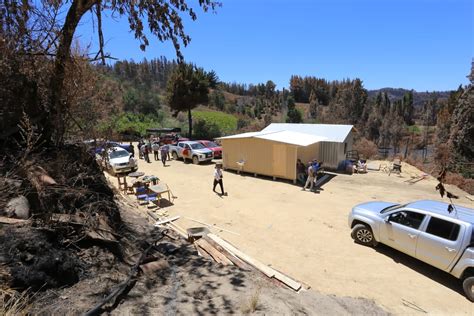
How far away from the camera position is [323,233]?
9.08 meters

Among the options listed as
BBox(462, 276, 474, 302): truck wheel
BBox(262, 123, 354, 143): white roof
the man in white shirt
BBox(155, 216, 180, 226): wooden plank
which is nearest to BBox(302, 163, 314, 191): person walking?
the man in white shirt

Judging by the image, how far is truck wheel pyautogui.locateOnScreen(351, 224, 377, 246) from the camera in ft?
26.7

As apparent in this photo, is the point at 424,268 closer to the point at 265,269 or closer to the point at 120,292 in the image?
the point at 265,269

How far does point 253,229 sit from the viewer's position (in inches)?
365

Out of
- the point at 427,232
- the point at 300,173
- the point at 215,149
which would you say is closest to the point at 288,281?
the point at 427,232

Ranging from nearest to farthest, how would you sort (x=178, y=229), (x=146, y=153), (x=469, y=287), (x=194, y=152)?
1. (x=469, y=287)
2. (x=178, y=229)
3. (x=194, y=152)
4. (x=146, y=153)

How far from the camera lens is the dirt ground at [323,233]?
618 cm

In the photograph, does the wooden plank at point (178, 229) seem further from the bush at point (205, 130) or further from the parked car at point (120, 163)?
the bush at point (205, 130)

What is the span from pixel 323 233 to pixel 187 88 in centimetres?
2515

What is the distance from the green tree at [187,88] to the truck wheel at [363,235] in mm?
25681

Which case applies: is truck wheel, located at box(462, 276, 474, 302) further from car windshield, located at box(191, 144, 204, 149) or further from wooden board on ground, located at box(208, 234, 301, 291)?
car windshield, located at box(191, 144, 204, 149)

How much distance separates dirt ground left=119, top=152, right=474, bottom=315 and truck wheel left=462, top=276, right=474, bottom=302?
14 centimetres

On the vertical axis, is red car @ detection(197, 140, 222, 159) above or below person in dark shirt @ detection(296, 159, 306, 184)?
above

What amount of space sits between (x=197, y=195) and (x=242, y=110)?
52.6m
